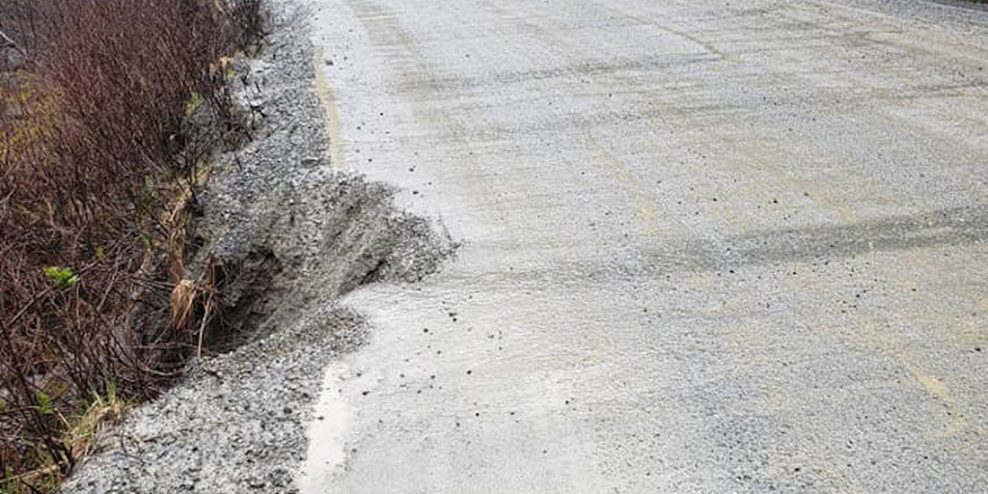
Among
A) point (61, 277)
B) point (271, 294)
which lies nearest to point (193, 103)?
point (271, 294)

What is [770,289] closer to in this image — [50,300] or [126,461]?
[126,461]

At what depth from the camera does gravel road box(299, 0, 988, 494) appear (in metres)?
4.09

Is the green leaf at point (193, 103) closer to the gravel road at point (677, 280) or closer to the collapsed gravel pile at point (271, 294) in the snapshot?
the collapsed gravel pile at point (271, 294)

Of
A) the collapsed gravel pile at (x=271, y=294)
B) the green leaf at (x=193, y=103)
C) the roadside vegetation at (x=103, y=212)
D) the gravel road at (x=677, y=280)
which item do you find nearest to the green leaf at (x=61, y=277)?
the roadside vegetation at (x=103, y=212)

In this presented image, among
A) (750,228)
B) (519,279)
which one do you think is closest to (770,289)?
(750,228)

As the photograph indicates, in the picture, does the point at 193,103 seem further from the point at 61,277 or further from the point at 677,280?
the point at 677,280

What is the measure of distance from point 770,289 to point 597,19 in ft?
25.5

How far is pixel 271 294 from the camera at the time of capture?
678 centimetres

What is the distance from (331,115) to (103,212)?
7.17ft

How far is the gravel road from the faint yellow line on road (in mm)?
37

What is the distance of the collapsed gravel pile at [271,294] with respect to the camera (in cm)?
416

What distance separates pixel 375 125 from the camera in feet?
27.5

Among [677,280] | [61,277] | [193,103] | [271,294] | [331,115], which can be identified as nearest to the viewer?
[677,280]

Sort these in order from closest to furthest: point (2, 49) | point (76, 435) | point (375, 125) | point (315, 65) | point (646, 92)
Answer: point (76, 435), point (375, 125), point (646, 92), point (315, 65), point (2, 49)
